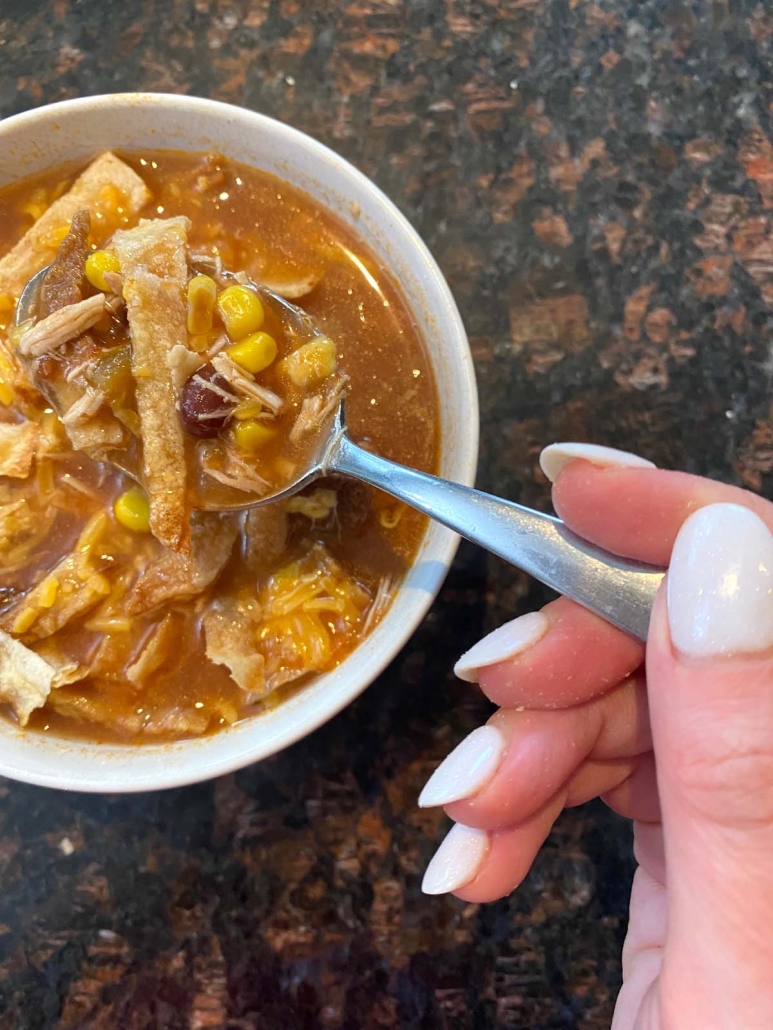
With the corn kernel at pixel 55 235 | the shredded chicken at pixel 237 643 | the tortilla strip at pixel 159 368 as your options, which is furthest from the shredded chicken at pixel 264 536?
the corn kernel at pixel 55 235

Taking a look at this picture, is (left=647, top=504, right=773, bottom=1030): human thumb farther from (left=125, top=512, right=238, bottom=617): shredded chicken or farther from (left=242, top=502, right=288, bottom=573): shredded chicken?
(left=125, top=512, right=238, bottom=617): shredded chicken

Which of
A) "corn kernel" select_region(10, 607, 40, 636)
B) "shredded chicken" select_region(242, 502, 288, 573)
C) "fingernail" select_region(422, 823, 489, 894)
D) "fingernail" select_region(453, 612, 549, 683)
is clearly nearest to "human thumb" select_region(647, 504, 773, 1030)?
"fingernail" select_region(453, 612, 549, 683)

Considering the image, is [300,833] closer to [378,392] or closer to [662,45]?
[378,392]

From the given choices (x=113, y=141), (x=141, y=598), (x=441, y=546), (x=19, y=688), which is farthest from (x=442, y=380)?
(x=19, y=688)

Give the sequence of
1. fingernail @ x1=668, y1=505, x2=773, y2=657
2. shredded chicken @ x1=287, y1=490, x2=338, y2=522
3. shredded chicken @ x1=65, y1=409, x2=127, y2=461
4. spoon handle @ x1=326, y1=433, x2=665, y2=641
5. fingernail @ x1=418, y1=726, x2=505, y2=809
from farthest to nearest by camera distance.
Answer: shredded chicken @ x1=287, y1=490, x2=338, y2=522
shredded chicken @ x1=65, y1=409, x2=127, y2=461
fingernail @ x1=418, y1=726, x2=505, y2=809
spoon handle @ x1=326, y1=433, x2=665, y2=641
fingernail @ x1=668, y1=505, x2=773, y2=657

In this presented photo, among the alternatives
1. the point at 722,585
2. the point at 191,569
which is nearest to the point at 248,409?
the point at 191,569
